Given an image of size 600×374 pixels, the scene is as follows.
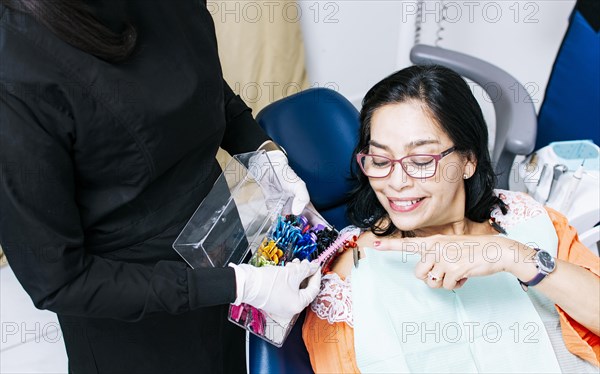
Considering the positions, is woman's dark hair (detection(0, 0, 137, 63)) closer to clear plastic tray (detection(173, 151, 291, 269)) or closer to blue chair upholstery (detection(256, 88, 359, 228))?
clear plastic tray (detection(173, 151, 291, 269))

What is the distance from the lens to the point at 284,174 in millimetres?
1417

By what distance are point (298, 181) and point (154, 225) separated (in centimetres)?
40

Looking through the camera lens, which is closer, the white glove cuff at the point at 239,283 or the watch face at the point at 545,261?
the white glove cuff at the point at 239,283

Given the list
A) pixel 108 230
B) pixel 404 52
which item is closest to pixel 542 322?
pixel 108 230

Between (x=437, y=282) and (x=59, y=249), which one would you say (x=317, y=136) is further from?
(x=59, y=249)

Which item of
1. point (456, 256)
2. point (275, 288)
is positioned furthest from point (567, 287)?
point (275, 288)

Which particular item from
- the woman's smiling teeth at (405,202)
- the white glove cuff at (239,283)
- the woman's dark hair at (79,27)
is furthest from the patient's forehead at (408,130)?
the woman's dark hair at (79,27)

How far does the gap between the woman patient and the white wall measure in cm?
132

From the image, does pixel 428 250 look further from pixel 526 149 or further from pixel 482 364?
pixel 526 149

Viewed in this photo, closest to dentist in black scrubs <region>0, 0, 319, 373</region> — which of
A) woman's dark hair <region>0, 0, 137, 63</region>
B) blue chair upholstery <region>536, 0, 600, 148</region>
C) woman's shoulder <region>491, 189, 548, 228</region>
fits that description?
woman's dark hair <region>0, 0, 137, 63</region>

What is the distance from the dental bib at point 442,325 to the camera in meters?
1.27

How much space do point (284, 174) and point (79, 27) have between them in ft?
2.10

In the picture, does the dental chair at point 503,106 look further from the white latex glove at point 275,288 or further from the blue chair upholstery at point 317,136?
the white latex glove at point 275,288

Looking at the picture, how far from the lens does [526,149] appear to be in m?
1.69
